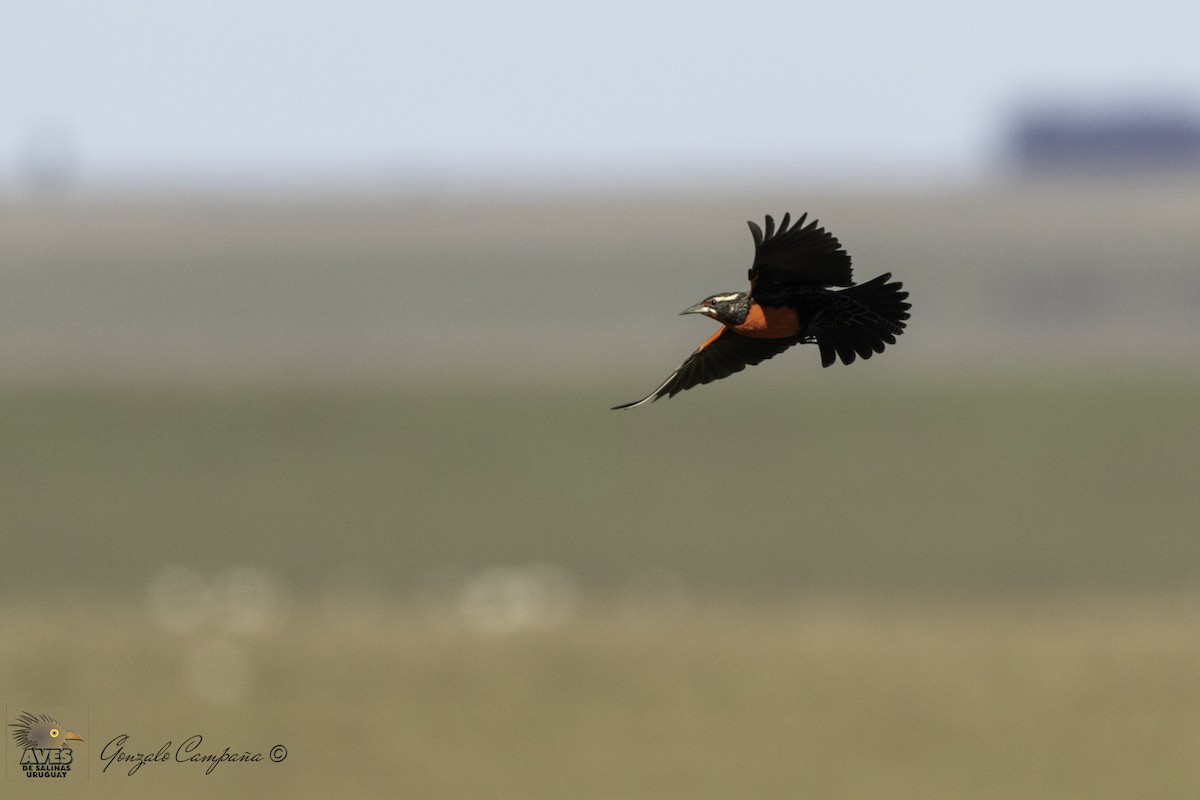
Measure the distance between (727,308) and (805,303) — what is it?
0.69 feet

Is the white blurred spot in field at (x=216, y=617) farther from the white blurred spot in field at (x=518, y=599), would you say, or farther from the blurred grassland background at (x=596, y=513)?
the white blurred spot in field at (x=518, y=599)

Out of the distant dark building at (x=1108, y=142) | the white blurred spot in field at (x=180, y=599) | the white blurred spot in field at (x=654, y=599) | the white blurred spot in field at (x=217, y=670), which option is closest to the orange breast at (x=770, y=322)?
the white blurred spot in field at (x=217, y=670)

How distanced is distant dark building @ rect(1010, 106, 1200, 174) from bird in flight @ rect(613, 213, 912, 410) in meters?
119

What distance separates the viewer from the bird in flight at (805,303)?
5.66 m

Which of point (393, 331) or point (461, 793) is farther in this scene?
point (393, 331)

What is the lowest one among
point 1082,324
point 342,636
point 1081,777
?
point 1081,777

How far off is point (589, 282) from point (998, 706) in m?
68.5

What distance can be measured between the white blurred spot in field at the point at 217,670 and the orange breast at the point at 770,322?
869 inches

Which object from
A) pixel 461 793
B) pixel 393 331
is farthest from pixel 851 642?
pixel 393 331

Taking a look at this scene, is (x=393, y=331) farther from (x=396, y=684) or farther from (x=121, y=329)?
(x=396, y=684)

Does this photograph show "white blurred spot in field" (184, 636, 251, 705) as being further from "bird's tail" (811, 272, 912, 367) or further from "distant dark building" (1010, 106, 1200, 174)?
"distant dark building" (1010, 106, 1200, 174)

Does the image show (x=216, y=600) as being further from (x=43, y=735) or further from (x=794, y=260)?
(x=794, y=260)

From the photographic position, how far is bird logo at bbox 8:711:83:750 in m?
18.2

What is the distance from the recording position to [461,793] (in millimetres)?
22391
